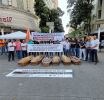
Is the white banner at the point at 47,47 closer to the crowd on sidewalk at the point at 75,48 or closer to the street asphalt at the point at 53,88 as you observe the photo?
the crowd on sidewalk at the point at 75,48

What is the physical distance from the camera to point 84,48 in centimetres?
1689

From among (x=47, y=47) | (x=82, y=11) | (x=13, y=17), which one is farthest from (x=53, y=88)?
(x=82, y=11)

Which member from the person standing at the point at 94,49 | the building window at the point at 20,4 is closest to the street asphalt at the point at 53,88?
the person standing at the point at 94,49

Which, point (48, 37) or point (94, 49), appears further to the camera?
point (48, 37)

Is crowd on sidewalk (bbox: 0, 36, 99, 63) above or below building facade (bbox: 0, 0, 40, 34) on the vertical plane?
below

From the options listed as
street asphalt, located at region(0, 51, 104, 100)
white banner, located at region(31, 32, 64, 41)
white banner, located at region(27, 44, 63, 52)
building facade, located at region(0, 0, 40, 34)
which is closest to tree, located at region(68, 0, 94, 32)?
building facade, located at region(0, 0, 40, 34)

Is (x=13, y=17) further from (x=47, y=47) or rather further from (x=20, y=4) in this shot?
(x=47, y=47)

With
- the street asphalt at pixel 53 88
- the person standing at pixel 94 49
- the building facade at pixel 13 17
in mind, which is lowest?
the street asphalt at pixel 53 88

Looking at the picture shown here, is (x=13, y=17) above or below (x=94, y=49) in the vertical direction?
above

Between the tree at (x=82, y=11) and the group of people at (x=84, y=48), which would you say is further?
the tree at (x=82, y=11)

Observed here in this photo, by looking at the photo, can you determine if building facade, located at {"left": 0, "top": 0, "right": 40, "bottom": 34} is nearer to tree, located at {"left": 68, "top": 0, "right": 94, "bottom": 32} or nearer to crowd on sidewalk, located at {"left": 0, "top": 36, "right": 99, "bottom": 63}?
crowd on sidewalk, located at {"left": 0, "top": 36, "right": 99, "bottom": 63}

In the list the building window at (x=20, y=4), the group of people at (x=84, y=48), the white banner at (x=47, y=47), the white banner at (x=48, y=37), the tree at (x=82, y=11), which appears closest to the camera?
the group of people at (x=84, y=48)

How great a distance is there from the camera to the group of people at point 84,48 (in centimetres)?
1501

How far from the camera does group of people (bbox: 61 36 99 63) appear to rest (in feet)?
49.2
